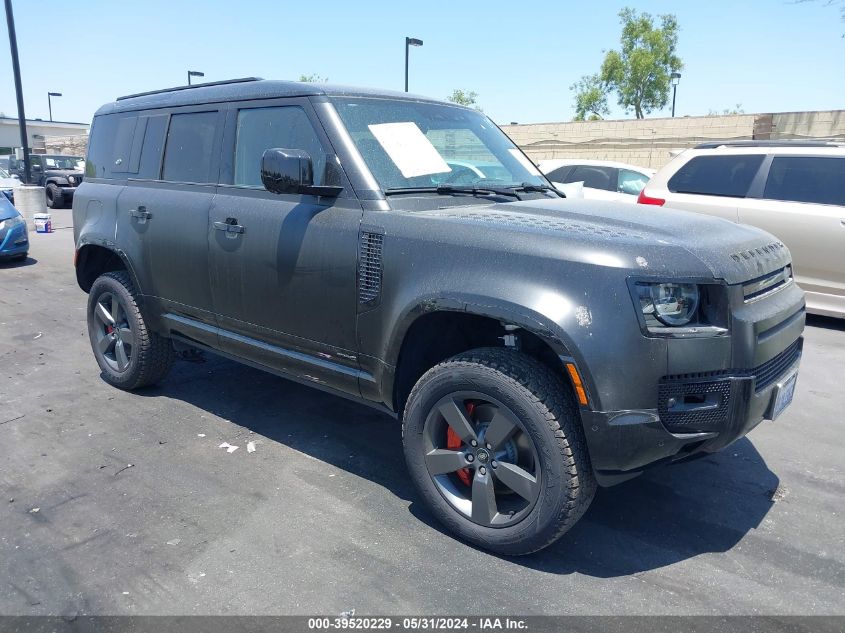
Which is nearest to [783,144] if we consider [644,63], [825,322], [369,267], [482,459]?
[825,322]

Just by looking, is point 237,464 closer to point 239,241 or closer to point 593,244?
point 239,241

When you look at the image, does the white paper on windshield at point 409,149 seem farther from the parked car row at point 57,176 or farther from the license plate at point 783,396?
the parked car row at point 57,176

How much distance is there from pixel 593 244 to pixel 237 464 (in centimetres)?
242

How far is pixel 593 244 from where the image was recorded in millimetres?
2615

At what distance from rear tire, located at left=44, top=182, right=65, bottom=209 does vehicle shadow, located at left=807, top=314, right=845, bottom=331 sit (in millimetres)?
21148

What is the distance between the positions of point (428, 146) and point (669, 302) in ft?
5.61

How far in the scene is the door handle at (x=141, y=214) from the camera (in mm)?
4418

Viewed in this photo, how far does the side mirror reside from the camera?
10.4 ft

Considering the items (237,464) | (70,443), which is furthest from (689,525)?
(70,443)

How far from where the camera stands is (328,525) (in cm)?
321

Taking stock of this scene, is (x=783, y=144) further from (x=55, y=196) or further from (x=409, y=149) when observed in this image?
(x=55, y=196)

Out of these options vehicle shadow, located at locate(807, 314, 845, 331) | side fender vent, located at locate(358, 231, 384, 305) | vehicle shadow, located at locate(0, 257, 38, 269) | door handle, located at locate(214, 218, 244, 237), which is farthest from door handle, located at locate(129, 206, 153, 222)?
vehicle shadow, located at locate(0, 257, 38, 269)

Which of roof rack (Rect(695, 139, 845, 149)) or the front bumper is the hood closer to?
the front bumper

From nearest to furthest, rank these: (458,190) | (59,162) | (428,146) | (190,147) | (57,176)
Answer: (458,190) < (428,146) < (190,147) < (57,176) < (59,162)
